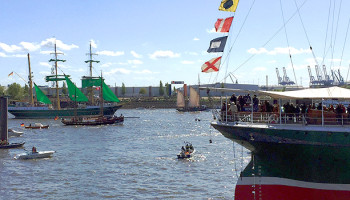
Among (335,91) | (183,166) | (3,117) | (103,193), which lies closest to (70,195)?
(103,193)

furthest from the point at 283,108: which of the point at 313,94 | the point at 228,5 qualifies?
the point at 228,5

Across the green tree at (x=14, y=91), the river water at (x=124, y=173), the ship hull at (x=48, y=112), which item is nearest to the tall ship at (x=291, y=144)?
the river water at (x=124, y=173)

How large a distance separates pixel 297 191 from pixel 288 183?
53 centimetres

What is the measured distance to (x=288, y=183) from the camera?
2019 centimetres

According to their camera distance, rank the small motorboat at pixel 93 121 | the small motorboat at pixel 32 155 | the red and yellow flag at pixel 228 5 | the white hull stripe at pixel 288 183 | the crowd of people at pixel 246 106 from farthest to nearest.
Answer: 1. the small motorboat at pixel 93 121
2. the small motorboat at pixel 32 155
3. the red and yellow flag at pixel 228 5
4. the crowd of people at pixel 246 106
5. the white hull stripe at pixel 288 183

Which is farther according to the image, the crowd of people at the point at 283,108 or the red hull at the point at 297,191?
the crowd of people at the point at 283,108

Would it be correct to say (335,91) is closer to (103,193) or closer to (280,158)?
(280,158)

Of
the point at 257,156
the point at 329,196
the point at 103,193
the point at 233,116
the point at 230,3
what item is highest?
the point at 230,3

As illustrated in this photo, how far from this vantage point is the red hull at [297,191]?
62.8 ft

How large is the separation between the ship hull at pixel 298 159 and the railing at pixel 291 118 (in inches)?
22.5

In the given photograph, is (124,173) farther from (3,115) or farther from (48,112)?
(48,112)

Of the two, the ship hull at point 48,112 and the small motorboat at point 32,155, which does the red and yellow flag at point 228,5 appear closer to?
the small motorboat at point 32,155

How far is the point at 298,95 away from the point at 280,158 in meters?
2.97

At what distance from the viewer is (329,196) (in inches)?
758
